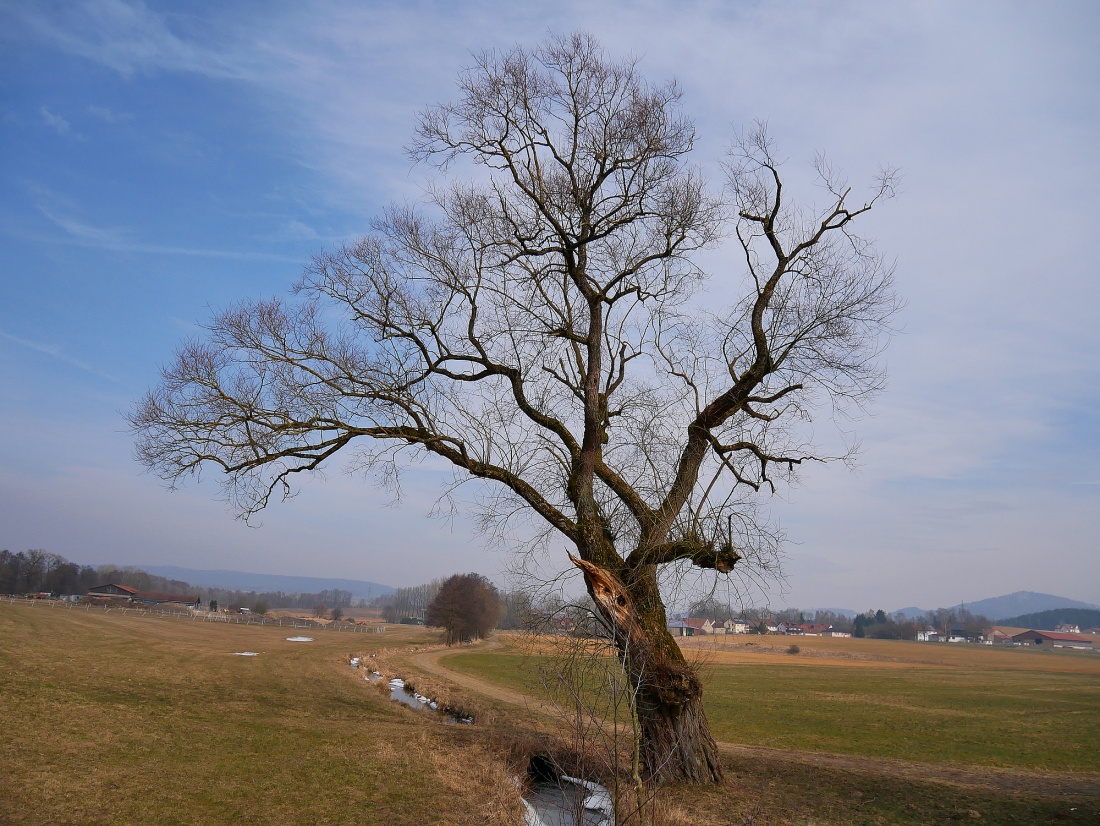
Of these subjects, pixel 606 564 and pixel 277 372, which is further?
pixel 277 372

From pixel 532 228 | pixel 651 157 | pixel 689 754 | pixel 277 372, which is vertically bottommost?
pixel 689 754

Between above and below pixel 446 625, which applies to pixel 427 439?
above

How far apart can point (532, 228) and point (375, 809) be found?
9758 millimetres

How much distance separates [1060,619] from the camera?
188 metres

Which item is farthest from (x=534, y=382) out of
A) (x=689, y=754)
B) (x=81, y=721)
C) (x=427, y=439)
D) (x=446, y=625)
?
(x=446, y=625)

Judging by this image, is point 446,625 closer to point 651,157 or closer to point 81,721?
point 81,721

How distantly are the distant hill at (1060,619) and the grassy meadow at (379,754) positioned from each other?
188 m

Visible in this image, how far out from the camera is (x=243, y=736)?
13953 mm

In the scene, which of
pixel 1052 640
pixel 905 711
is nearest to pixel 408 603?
pixel 1052 640

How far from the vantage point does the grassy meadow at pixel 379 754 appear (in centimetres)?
977

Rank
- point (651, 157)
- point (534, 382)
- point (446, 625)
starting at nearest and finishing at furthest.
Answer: point (651, 157) → point (534, 382) → point (446, 625)

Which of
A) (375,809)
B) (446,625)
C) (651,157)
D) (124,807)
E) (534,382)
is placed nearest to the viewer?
(124,807)

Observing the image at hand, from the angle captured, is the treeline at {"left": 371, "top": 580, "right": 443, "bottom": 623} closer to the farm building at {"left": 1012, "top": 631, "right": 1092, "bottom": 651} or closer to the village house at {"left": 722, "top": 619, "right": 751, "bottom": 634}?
the farm building at {"left": 1012, "top": 631, "right": 1092, "bottom": 651}

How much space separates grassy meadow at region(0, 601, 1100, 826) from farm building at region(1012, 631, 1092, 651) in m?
112
